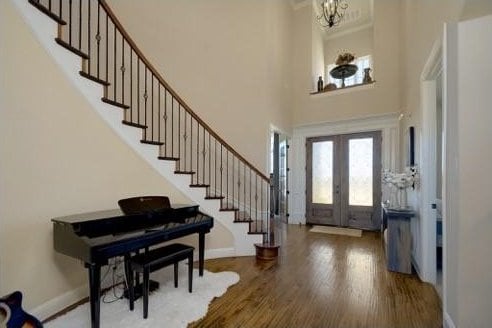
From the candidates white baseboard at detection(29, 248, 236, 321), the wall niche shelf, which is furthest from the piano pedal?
the wall niche shelf

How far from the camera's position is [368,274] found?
3068 millimetres

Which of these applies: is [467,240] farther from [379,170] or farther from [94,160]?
[379,170]

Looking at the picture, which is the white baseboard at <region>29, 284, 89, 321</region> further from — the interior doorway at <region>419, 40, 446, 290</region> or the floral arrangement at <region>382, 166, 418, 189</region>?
the floral arrangement at <region>382, 166, 418, 189</region>

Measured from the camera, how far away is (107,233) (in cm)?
205

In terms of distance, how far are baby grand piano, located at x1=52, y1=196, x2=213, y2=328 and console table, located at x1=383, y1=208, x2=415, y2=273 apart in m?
2.48

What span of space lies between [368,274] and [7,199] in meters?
3.72

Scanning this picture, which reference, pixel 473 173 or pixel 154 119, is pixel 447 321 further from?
pixel 154 119

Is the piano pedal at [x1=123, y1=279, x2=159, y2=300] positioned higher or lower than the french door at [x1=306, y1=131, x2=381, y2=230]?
lower

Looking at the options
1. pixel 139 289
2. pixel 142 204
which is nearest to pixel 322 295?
pixel 139 289

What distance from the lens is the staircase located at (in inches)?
107

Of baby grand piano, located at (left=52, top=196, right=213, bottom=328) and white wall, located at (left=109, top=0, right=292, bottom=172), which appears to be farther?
white wall, located at (left=109, top=0, right=292, bottom=172)

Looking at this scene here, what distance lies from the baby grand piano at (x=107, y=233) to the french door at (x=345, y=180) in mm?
4150

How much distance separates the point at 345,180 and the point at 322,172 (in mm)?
571

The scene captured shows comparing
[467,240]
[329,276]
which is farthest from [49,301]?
[467,240]
